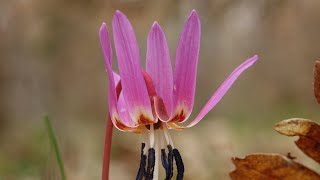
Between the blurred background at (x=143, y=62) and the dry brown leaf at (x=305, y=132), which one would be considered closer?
the dry brown leaf at (x=305, y=132)

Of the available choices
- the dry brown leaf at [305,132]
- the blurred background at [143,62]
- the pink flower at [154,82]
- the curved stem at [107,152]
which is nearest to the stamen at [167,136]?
the pink flower at [154,82]

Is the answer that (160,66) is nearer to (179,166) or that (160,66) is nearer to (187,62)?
(187,62)

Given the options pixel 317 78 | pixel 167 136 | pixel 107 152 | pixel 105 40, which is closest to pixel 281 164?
pixel 317 78

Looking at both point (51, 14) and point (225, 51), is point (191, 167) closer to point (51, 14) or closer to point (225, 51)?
point (51, 14)

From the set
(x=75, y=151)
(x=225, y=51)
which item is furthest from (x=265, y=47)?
(x=75, y=151)

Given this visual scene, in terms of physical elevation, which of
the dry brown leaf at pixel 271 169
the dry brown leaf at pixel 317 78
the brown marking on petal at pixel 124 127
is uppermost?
the dry brown leaf at pixel 317 78

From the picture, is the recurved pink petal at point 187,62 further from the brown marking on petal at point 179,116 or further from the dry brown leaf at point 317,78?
the dry brown leaf at point 317,78

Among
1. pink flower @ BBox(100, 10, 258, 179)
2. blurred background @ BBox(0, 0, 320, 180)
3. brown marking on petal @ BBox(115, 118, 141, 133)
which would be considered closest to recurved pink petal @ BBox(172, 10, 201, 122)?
pink flower @ BBox(100, 10, 258, 179)

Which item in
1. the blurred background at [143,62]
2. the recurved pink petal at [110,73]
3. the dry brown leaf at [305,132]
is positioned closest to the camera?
the recurved pink petal at [110,73]
